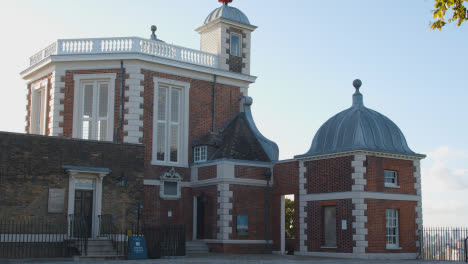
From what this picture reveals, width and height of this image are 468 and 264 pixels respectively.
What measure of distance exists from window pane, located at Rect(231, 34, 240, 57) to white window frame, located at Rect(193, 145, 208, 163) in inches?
230

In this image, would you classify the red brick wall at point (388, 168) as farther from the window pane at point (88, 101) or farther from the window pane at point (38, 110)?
the window pane at point (38, 110)

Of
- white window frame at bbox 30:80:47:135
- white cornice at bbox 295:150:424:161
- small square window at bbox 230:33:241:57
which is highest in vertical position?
small square window at bbox 230:33:241:57

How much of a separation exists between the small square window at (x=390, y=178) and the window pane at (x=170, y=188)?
987 centimetres

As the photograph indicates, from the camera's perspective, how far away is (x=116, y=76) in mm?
29609

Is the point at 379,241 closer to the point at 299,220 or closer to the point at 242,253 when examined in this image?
the point at 299,220

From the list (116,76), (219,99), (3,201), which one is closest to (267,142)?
(219,99)

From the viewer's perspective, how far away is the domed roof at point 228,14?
3375cm

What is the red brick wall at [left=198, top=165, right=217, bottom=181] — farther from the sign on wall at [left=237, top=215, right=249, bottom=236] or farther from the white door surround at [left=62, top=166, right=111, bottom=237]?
the white door surround at [left=62, top=166, right=111, bottom=237]

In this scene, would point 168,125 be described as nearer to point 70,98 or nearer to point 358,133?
point 70,98

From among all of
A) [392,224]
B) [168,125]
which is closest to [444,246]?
[392,224]

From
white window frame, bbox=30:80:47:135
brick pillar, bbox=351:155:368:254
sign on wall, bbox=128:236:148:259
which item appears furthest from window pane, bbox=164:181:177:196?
brick pillar, bbox=351:155:368:254

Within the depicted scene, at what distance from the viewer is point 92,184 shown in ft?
84.4

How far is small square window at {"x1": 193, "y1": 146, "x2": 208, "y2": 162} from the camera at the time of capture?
3080 centimetres

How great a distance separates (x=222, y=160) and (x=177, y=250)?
5.34 m
